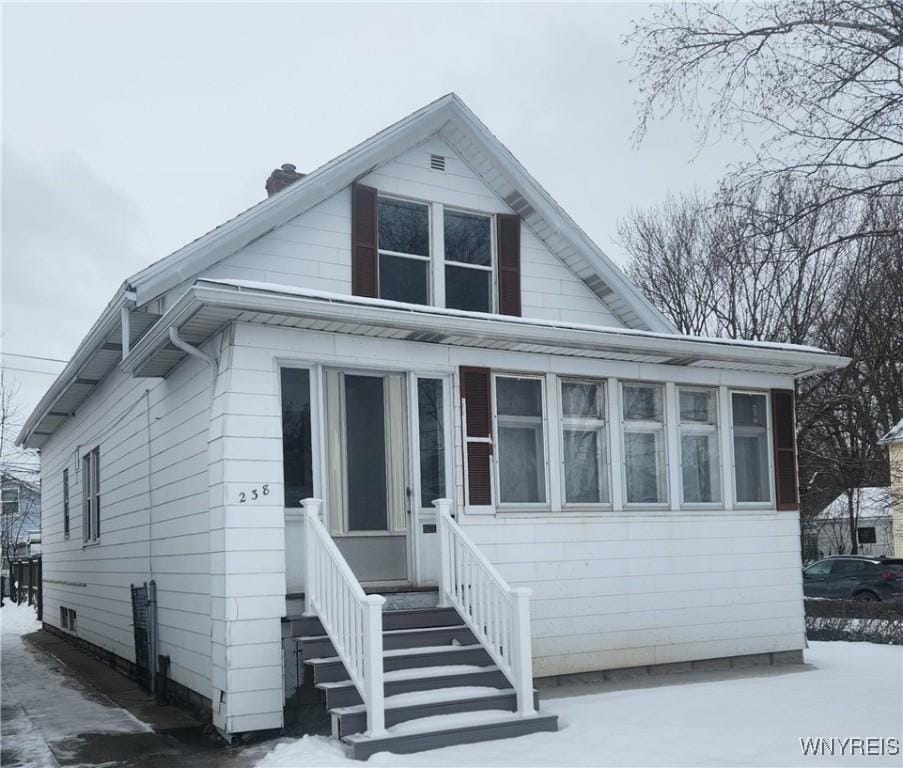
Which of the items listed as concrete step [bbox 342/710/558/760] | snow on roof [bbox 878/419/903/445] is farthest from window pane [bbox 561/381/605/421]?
snow on roof [bbox 878/419/903/445]

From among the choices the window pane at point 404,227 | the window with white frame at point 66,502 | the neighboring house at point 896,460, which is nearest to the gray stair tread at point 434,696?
the window pane at point 404,227

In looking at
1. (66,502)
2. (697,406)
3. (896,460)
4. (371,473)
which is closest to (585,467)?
(697,406)

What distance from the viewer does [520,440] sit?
32.6 ft

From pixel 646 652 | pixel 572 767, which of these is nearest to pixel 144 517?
pixel 646 652

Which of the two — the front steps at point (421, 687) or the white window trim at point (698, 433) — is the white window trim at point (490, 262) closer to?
the white window trim at point (698, 433)

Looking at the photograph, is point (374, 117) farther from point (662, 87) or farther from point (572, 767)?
point (572, 767)

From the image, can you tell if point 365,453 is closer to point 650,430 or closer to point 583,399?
point 583,399

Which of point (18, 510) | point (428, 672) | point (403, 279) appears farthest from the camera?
point (18, 510)

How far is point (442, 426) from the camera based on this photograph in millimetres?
9414

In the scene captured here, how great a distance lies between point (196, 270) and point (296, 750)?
509 centimetres

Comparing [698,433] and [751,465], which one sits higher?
[698,433]

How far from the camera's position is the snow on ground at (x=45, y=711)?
7.93 meters

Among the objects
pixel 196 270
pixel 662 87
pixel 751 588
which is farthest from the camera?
pixel 751 588

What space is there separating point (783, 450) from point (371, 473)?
498 cm
